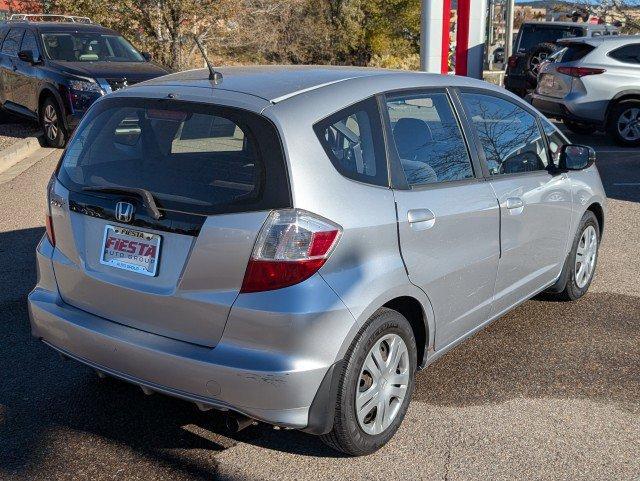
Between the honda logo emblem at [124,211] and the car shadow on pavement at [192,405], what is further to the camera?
the car shadow on pavement at [192,405]

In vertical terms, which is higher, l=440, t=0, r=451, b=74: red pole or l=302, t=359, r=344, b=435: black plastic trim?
l=302, t=359, r=344, b=435: black plastic trim

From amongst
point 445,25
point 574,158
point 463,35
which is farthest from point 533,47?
point 574,158

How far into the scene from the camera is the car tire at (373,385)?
135 inches

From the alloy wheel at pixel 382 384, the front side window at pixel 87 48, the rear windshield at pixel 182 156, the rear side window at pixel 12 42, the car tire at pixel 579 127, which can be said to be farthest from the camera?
the car tire at pixel 579 127

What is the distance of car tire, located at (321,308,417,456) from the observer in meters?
3.44

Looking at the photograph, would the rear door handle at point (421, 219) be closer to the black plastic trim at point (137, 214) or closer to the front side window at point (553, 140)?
the black plastic trim at point (137, 214)

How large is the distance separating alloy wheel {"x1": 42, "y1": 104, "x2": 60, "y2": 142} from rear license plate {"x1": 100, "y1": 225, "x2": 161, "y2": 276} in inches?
370

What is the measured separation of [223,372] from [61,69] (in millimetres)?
10141

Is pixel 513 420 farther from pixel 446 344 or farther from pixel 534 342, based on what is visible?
pixel 534 342

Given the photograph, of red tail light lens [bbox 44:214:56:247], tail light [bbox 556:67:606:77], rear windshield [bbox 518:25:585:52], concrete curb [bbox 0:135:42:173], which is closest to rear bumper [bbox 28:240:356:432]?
red tail light lens [bbox 44:214:56:247]

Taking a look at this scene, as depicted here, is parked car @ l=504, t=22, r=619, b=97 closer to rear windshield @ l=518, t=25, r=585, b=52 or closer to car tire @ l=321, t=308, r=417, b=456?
rear windshield @ l=518, t=25, r=585, b=52

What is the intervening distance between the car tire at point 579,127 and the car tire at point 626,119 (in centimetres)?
40

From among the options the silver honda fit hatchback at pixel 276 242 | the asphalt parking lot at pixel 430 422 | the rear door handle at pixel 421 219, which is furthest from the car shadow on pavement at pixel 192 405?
the rear door handle at pixel 421 219

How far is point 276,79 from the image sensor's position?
12.6 ft
